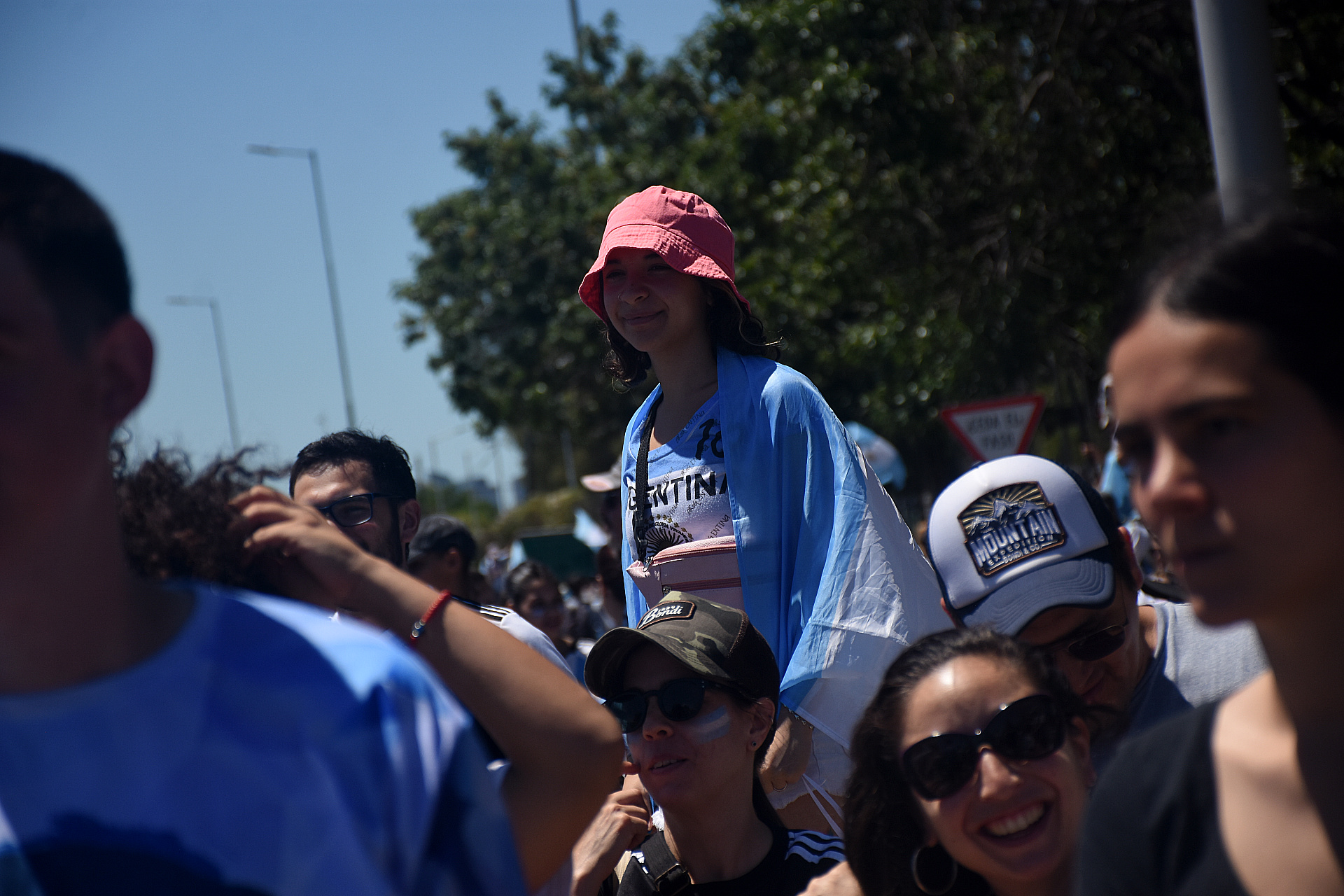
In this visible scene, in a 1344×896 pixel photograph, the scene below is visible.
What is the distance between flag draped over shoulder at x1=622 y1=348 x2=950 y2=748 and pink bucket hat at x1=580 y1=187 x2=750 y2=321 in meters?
0.30

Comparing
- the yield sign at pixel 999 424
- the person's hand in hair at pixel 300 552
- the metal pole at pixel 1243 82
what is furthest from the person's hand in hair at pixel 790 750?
the yield sign at pixel 999 424

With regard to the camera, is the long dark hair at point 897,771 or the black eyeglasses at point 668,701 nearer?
the long dark hair at point 897,771

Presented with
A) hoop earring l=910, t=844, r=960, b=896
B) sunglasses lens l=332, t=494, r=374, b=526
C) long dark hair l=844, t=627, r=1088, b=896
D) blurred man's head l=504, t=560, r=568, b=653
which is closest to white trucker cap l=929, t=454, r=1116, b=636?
long dark hair l=844, t=627, r=1088, b=896

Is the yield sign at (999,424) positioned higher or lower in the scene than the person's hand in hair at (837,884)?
higher

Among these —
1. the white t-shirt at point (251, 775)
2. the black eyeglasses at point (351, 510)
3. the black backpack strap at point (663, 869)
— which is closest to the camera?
the white t-shirt at point (251, 775)

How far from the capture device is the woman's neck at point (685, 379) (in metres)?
3.49

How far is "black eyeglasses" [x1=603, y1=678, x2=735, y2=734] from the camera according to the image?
2.84 m

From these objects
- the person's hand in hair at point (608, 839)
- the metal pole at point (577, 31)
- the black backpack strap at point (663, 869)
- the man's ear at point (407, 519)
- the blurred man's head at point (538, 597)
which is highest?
the metal pole at point (577, 31)

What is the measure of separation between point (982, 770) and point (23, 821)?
1.47 meters

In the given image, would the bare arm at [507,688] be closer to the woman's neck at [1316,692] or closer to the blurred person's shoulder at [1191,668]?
the woman's neck at [1316,692]

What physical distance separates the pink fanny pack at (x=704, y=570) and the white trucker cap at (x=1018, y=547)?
0.65 metres

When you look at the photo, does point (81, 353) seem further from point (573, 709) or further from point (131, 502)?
point (573, 709)

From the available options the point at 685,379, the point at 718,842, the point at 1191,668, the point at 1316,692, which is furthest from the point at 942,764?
the point at 685,379

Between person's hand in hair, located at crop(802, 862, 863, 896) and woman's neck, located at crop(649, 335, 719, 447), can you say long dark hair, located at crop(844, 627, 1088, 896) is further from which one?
woman's neck, located at crop(649, 335, 719, 447)
